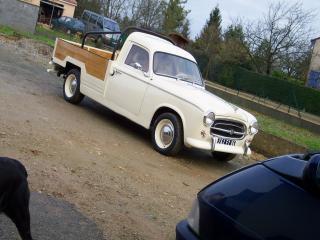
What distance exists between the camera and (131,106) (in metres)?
10.4

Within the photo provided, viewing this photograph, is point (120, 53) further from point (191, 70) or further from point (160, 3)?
point (160, 3)

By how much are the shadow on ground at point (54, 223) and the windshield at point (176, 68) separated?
17.0 ft

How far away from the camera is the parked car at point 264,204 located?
271cm

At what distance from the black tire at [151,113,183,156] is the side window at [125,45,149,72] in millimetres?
1304

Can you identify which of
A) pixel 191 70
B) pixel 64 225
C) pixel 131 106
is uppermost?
pixel 191 70

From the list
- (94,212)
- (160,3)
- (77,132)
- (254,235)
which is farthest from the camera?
(160,3)

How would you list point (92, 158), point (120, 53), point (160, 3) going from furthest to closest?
point (160, 3) → point (120, 53) → point (92, 158)

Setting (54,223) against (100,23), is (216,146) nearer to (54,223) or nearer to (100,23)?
(54,223)

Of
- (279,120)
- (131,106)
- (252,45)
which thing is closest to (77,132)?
(131,106)

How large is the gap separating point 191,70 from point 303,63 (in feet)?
115

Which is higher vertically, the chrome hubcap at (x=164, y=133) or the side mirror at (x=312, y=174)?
the side mirror at (x=312, y=174)

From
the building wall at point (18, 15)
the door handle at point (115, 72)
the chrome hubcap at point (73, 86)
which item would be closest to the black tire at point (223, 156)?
the door handle at point (115, 72)

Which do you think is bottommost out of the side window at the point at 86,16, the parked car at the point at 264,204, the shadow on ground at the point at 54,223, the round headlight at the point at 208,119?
the shadow on ground at the point at 54,223

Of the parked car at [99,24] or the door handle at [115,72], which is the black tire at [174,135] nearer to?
the door handle at [115,72]
